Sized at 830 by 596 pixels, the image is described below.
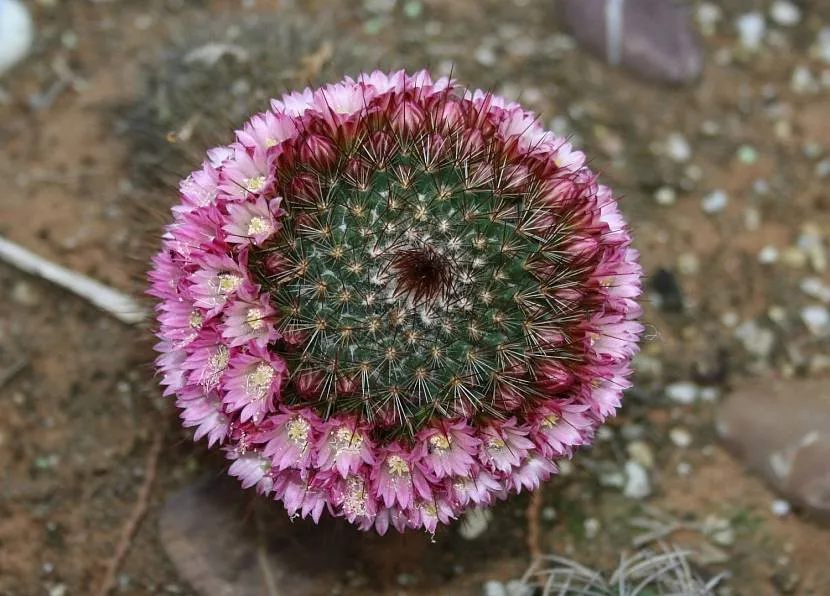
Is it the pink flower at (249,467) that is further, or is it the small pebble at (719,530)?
the small pebble at (719,530)

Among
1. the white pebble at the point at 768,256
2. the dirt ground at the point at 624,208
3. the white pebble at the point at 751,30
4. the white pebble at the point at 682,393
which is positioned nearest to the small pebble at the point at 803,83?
the dirt ground at the point at 624,208

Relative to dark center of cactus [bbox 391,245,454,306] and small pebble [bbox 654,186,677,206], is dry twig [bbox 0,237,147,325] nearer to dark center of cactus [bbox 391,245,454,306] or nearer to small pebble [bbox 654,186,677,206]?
dark center of cactus [bbox 391,245,454,306]

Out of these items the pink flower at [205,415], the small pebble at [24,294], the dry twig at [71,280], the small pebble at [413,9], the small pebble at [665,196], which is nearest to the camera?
the pink flower at [205,415]

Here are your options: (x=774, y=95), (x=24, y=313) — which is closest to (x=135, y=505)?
(x=24, y=313)

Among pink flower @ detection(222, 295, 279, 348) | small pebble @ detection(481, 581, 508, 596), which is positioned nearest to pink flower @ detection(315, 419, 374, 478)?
pink flower @ detection(222, 295, 279, 348)

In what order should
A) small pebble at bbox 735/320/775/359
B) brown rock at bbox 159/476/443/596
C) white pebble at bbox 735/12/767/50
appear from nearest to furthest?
1. brown rock at bbox 159/476/443/596
2. small pebble at bbox 735/320/775/359
3. white pebble at bbox 735/12/767/50

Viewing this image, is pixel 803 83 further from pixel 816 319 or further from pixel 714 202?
pixel 816 319

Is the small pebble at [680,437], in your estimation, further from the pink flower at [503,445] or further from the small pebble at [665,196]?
the pink flower at [503,445]
